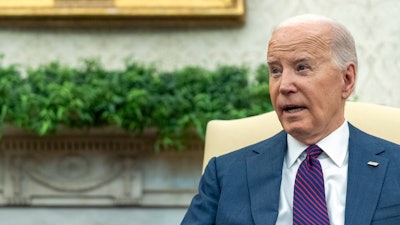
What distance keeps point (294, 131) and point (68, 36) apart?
9.12ft

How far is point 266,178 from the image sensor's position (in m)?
2.18

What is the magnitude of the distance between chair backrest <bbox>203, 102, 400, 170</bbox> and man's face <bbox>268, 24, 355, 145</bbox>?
42 cm

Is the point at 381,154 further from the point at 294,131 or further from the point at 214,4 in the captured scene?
the point at 214,4

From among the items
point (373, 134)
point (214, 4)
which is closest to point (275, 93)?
point (373, 134)

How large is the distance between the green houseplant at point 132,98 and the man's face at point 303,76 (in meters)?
1.94

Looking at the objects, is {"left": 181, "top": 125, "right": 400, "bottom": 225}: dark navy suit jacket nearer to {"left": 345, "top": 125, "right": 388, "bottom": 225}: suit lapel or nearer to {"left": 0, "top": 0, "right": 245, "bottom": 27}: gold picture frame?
{"left": 345, "top": 125, "right": 388, "bottom": 225}: suit lapel

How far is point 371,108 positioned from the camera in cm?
253

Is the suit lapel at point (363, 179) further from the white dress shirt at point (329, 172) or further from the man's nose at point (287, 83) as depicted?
the man's nose at point (287, 83)

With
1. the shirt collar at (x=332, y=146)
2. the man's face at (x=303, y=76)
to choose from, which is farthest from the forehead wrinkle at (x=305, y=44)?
the shirt collar at (x=332, y=146)

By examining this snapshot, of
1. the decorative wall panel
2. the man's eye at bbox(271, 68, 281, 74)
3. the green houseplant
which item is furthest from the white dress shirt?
the decorative wall panel

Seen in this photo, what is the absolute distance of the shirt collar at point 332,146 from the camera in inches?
85.1

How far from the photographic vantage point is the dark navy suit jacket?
204 centimetres

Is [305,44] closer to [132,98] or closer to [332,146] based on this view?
[332,146]

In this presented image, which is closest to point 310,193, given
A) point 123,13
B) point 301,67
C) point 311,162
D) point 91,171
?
point 311,162
